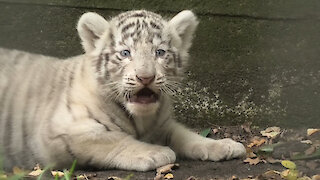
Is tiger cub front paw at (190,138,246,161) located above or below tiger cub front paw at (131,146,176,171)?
above

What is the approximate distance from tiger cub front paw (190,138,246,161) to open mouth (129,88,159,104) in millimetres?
387

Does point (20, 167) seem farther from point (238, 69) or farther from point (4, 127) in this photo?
point (238, 69)

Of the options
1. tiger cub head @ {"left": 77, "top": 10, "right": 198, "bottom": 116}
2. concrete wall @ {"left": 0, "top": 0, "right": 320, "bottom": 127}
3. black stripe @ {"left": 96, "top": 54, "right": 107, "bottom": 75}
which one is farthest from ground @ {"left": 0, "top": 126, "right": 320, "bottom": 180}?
black stripe @ {"left": 96, "top": 54, "right": 107, "bottom": 75}

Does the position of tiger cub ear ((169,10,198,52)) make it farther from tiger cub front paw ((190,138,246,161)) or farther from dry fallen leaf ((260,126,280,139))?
dry fallen leaf ((260,126,280,139))

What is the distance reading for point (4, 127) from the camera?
356 cm

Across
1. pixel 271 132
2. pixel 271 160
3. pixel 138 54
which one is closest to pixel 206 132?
pixel 271 132

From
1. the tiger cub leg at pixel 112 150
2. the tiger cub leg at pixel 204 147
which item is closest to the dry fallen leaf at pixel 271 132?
the tiger cub leg at pixel 204 147

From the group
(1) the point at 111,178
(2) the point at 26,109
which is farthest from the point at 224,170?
(2) the point at 26,109

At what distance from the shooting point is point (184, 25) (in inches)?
140

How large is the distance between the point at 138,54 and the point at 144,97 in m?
0.22

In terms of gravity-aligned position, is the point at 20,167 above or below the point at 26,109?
below

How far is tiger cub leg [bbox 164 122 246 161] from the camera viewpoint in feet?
11.1

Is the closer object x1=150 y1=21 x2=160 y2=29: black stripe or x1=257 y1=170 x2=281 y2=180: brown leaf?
x1=257 y1=170 x2=281 y2=180: brown leaf

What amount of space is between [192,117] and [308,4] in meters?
1.01
